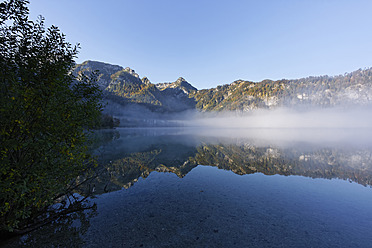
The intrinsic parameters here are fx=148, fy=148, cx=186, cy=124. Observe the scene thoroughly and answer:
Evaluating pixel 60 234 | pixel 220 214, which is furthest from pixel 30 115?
pixel 220 214

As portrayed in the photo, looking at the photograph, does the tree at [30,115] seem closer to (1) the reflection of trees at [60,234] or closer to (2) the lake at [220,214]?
(1) the reflection of trees at [60,234]

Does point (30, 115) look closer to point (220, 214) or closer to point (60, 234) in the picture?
point (60, 234)

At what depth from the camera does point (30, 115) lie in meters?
7.26

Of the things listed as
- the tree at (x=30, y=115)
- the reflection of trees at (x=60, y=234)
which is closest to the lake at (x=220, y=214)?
the reflection of trees at (x=60, y=234)

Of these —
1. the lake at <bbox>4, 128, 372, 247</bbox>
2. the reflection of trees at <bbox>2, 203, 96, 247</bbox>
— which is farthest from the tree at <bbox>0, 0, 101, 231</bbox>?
the lake at <bbox>4, 128, 372, 247</bbox>

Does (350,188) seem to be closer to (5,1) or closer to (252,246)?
(252,246)

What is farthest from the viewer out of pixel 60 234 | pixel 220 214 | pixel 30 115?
pixel 220 214

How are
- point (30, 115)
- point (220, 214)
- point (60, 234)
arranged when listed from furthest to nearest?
1. point (220, 214)
2. point (60, 234)
3. point (30, 115)

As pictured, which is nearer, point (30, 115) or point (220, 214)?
point (30, 115)

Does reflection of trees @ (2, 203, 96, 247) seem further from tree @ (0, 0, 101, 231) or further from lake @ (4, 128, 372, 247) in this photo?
tree @ (0, 0, 101, 231)

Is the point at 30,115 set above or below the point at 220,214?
above

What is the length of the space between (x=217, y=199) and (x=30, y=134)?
52.1 ft

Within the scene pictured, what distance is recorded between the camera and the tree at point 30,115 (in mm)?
6528

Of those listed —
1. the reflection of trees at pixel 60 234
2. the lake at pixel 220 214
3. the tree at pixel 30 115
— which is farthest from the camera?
the lake at pixel 220 214
